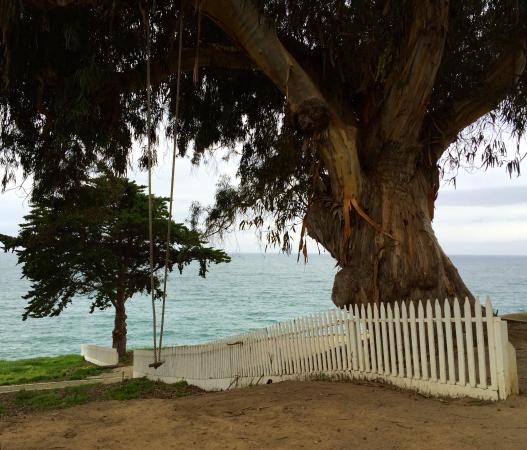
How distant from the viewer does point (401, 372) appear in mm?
6336

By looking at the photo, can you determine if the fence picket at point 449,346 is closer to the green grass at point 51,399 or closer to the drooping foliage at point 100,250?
the green grass at point 51,399

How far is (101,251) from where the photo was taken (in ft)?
68.0

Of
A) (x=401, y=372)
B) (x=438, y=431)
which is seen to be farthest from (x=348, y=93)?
(x=438, y=431)

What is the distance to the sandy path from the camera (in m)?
4.26

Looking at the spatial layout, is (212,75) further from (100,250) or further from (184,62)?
(100,250)

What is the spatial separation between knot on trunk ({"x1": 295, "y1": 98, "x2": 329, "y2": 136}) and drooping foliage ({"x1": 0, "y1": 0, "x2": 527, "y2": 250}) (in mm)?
387

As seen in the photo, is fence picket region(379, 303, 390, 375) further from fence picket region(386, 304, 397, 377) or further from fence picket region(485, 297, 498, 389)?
fence picket region(485, 297, 498, 389)

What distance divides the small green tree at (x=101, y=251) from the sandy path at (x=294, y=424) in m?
13.0

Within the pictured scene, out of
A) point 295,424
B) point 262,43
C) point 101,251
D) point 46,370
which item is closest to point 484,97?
point 262,43

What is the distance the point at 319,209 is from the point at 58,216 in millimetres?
13915

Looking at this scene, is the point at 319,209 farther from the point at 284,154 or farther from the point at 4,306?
the point at 4,306

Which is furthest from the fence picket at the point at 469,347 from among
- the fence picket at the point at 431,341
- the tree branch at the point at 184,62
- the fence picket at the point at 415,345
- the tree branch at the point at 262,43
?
the tree branch at the point at 184,62

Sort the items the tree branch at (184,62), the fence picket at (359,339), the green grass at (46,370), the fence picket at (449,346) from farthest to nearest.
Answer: the green grass at (46,370) < the tree branch at (184,62) < the fence picket at (359,339) < the fence picket at (449,346)

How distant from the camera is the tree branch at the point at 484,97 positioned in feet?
27.9
